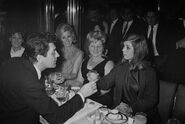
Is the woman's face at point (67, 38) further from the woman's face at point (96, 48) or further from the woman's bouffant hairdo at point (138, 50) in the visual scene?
the woman's bouffant hairdo at point (138, 50)

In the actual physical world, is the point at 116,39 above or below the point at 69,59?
above

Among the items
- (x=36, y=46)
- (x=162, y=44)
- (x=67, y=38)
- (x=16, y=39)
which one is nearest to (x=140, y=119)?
(x=36, y=46)

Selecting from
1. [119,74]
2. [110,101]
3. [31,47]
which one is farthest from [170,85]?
[31,47]

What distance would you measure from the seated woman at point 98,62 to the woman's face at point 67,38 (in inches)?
18.8

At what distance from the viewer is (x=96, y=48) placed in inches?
114

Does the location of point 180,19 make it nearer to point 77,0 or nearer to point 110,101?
point 77,0

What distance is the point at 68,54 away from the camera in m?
3.41

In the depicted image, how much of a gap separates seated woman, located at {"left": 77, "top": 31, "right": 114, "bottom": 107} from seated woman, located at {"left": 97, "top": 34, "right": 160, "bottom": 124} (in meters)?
0.25

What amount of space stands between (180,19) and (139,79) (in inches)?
111

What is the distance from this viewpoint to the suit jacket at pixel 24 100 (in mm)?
1700

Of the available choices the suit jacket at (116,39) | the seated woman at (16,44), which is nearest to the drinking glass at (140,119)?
the seated woman at (16,44)

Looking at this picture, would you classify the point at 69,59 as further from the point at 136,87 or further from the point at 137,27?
the point at 137,27

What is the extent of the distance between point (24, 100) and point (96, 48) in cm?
143

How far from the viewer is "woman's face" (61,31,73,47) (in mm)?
3365
